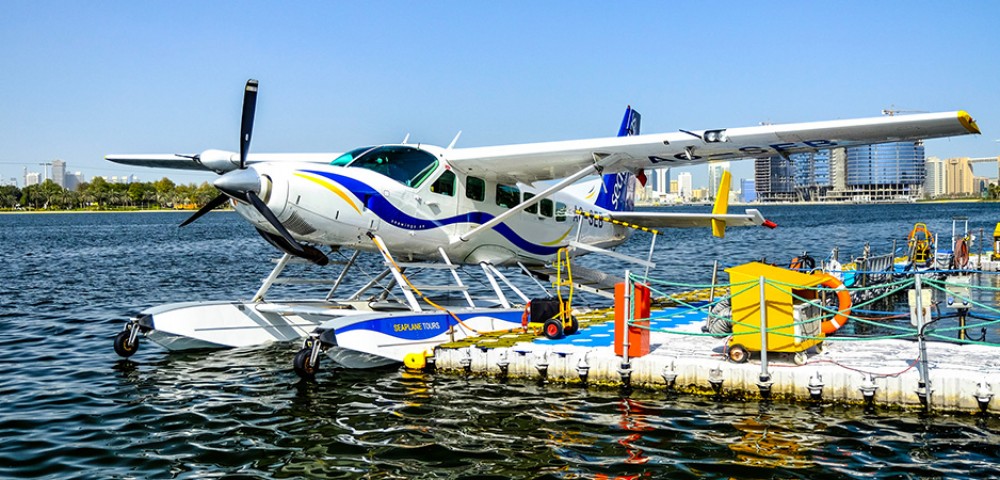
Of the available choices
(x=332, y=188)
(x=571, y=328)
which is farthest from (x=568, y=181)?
(x=332, y=188)

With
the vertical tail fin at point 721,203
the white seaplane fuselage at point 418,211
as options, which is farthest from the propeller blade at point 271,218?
the vertical tail fin at point 721,203

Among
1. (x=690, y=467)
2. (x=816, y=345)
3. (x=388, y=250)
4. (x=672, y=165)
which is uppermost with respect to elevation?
(x=672, y=165)

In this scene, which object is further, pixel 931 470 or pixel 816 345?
pixel 816 345

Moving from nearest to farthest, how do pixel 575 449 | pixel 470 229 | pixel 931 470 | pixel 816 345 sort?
pixel 931 470
pixel 575 449
pixel 816 345
pixel 470 229

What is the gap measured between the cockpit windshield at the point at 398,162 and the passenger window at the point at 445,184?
0.23 m

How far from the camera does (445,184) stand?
1322 cm

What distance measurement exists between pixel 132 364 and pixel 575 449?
7919 mm

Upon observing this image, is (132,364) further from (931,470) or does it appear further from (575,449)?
(931,470)

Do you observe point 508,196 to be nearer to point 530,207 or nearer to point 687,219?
point 530,207

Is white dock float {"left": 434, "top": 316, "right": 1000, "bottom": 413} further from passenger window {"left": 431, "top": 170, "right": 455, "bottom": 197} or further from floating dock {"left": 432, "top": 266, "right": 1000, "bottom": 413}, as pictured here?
passenger window {"left": 431, "top": 170, "right": 455, "bottom": 197}

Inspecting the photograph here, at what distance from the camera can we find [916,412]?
8.93 metres

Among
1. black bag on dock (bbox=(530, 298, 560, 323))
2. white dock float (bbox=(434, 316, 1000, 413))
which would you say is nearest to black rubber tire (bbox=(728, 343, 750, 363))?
white dock float (bbox=(434, 316, 1000, 413))

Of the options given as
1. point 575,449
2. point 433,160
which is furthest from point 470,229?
point 575,449

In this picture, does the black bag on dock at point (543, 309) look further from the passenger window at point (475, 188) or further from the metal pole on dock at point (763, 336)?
the metal pole on dock at point (763, 336)
